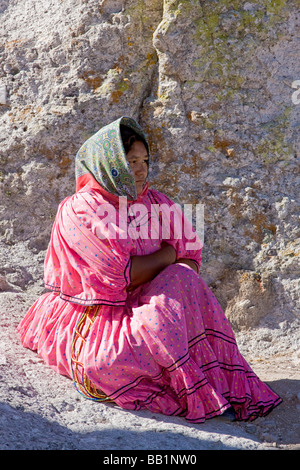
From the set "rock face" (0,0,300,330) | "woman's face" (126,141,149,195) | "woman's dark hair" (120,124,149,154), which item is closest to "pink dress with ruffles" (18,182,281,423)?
"woman's face" (126,141,149,195)

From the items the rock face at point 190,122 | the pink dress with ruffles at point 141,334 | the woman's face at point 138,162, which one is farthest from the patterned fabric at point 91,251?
the rock face at point 190,122

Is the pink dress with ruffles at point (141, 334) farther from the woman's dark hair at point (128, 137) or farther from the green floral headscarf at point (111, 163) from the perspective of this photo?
the woman's dark hair at point (128, 137)

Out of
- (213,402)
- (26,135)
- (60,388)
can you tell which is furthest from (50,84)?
(213,402)

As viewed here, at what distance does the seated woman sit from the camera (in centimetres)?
282

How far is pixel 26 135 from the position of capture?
4.39m

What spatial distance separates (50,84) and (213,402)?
2802mm

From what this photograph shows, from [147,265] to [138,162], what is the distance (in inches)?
22.6

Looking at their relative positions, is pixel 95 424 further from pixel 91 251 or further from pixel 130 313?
pixel 91 251

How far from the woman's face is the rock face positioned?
1036 mm

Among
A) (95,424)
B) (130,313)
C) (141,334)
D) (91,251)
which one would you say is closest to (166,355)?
(141,334)

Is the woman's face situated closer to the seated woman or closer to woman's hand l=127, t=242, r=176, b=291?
the seated woman

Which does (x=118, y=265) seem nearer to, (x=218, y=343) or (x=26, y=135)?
(x=218, y=343)

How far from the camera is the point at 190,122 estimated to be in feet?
13.8

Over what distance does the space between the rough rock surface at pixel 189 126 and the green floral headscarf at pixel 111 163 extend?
114cm
